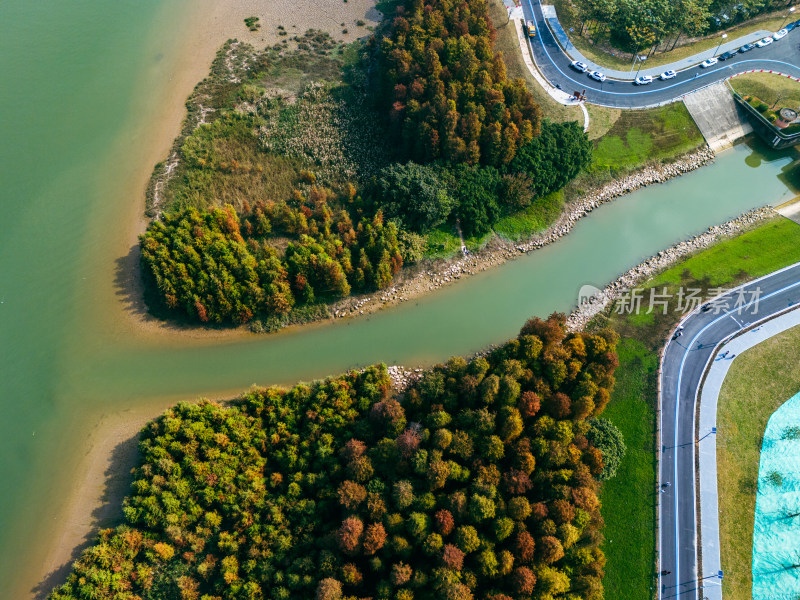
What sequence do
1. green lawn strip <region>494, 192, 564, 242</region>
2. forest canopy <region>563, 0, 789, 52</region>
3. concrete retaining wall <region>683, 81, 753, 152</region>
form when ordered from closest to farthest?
green lawn strip <region>494, 192, 564, 242</region>
concrete retaining wall <region>683, 81, 753, 152</region>
forest canopy <region>563, 0, 789, 52</region>

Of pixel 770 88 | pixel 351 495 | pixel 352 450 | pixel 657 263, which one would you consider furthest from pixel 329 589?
pixel 770 88

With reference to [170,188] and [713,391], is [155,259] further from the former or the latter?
[713,391]

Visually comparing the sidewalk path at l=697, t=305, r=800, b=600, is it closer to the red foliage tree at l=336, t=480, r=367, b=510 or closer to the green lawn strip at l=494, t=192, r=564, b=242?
the green lawn strip at l=494, t=192, r=564, b=242

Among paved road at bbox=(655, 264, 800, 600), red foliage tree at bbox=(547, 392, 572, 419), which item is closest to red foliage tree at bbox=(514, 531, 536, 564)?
red foliage tree at bbox=(547, 392, 572, 419)

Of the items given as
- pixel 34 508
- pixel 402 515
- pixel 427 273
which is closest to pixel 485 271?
pixel 427 273

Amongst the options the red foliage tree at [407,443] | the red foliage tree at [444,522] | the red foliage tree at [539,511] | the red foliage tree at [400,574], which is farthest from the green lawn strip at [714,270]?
the red foliage tree at [400,574]

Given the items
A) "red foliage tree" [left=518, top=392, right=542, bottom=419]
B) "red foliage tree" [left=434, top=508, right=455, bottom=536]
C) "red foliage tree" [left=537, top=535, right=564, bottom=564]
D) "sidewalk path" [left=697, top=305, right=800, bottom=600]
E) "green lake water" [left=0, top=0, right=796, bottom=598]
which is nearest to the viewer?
"red foliage tree" [left=537, top=535, right=564, bottom=564]
